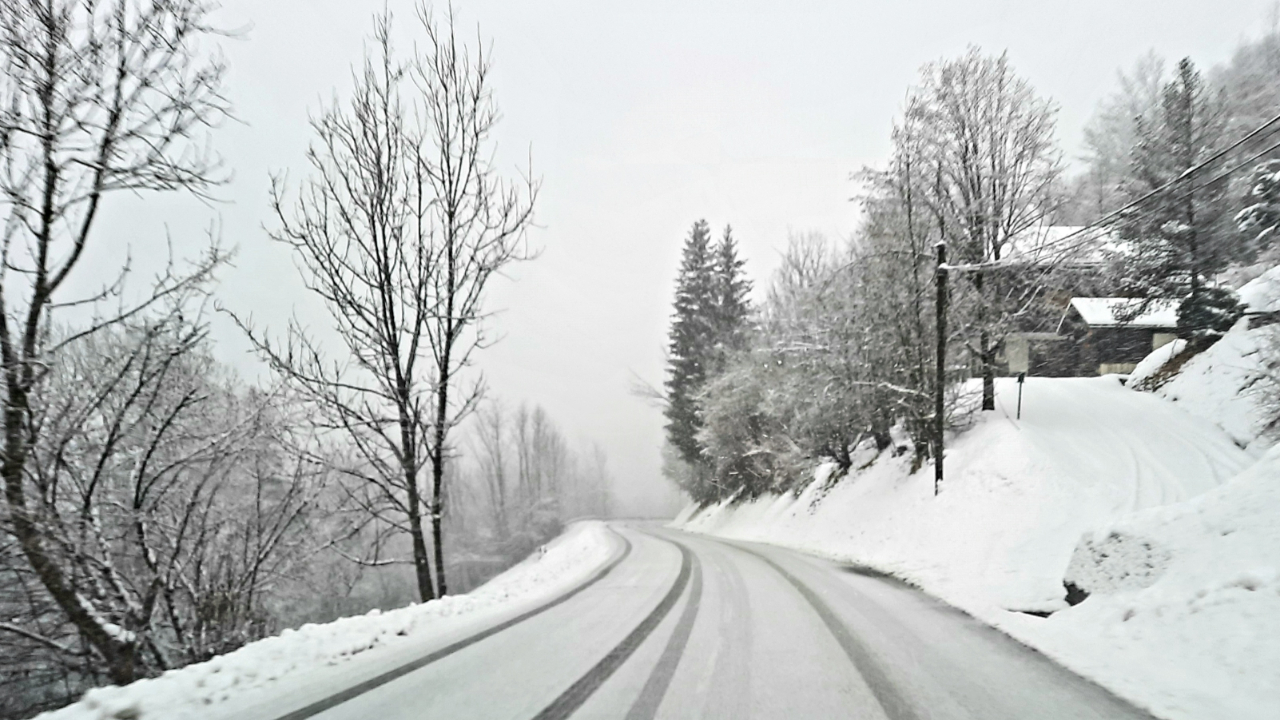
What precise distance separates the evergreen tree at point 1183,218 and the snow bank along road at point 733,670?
61.4 ft

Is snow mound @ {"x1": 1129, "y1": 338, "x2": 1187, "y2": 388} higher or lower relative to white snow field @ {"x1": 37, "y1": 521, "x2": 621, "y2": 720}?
higher

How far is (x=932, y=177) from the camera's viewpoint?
17.7 metres

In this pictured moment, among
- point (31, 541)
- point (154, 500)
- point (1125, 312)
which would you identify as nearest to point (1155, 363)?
point (1125, 312)

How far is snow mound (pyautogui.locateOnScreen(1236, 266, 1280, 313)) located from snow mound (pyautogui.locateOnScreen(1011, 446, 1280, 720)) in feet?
40.6

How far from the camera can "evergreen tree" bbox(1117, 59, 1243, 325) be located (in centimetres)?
1970

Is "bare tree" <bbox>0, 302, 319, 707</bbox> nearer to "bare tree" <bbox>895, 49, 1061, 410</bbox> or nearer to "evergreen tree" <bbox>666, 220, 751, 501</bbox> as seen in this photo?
"bare tree" <bbox>895, 49, 1061, 410</bbox>

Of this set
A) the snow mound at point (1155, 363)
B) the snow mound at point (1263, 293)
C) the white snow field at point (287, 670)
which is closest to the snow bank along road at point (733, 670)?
the white snow field at point (287, 670)

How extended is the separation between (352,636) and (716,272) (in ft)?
112

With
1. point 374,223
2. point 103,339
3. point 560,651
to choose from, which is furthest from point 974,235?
point 103,339

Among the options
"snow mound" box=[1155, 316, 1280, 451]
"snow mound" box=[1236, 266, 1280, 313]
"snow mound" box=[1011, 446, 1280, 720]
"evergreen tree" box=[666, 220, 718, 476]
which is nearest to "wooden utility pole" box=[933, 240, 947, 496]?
"snow mound" box=[1155, 316, 1280, 451]

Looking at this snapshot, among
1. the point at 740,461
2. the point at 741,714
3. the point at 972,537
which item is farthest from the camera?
the point at 740,461

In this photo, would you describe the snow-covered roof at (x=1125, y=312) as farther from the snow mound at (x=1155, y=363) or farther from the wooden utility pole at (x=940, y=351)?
the wooden utility pole at (x=940, y=351)

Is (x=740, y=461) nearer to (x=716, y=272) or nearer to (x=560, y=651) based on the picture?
(x=716, y=272)

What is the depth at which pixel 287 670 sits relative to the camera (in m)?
4.75
